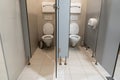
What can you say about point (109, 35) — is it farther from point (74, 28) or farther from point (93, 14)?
point (74, 28)

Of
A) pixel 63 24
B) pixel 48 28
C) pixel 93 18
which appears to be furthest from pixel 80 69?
pixel 48 28

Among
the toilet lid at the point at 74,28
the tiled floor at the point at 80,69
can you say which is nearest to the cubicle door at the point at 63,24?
the tiled floor at the point at 80,69

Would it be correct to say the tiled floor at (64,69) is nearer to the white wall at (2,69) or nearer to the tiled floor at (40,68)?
the tiled floor at (40,68)

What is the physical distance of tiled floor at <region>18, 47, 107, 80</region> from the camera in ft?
6.86

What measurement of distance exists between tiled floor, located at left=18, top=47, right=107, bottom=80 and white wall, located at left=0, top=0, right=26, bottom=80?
27 centimetres

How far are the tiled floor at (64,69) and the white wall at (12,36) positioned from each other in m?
0.27

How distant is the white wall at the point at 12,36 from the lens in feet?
5.12

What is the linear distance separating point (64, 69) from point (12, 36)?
120cm

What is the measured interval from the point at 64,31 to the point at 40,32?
140cm

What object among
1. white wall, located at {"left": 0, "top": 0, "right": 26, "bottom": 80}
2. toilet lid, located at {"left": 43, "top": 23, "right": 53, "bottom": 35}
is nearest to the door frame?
white wall, located at {"left": 0, "top": 0, "right": 26, "bottom": 80}

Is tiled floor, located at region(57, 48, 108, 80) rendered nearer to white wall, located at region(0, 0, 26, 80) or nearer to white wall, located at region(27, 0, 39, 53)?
white wall, located at region(0, 0, 26, 80)

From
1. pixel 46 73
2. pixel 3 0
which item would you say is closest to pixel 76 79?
pixel 46 73

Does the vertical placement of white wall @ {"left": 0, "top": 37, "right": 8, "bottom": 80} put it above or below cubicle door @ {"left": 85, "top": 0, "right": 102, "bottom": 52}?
below

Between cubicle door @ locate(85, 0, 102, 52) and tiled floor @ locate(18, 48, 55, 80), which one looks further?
cubicle door @ locate(85, 0, 102, 52)
